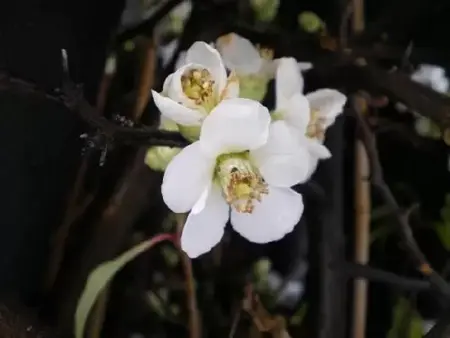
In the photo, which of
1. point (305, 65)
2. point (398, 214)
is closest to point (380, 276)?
point (398, 214)

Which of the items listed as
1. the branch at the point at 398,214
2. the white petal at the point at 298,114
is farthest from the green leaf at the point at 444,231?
the white petal at the point at 298,114

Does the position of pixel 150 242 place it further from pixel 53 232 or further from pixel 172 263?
pixel 172 263

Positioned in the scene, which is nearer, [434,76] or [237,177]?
[237,177]

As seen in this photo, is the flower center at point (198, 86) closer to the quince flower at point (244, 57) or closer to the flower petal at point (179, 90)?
the flower petal at point (179, 90)

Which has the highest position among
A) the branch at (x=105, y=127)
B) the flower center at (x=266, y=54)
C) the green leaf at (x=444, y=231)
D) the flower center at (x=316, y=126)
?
the branch at (x=105, y=127)

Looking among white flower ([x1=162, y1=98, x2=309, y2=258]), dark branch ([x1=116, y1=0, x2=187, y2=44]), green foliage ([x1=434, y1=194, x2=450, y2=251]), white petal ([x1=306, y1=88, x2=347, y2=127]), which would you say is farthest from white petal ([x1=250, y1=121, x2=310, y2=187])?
green foliage ([x1=434, y1=194, x2=450, y2=251])

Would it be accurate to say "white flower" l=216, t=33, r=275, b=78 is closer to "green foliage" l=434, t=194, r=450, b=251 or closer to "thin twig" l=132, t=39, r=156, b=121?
"thin twig" l=132, t=39, r=156, b=121

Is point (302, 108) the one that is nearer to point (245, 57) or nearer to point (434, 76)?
point (245, 57)
